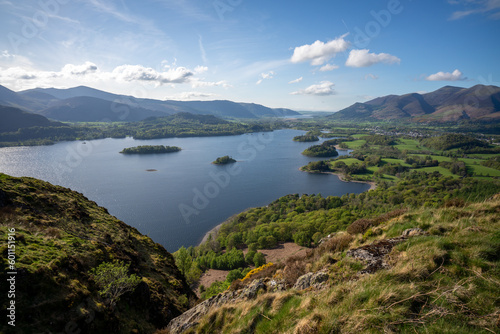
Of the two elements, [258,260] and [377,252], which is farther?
[258,260]

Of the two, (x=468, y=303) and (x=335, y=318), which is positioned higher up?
(x=468, y=303)

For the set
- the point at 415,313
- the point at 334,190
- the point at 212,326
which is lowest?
the point at 334,190

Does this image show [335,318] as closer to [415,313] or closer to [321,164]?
[415,313]

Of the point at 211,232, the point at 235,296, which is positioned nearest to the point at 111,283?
the point at 235,296

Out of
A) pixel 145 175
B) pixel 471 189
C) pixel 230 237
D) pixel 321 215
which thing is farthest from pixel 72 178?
pixel 471 189

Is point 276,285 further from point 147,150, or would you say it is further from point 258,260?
point 147,150

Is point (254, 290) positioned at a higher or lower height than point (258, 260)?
higher

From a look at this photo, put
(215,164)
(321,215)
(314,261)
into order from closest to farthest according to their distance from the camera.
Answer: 1. (314,261)
2. (321,215)
3. (215,164)
